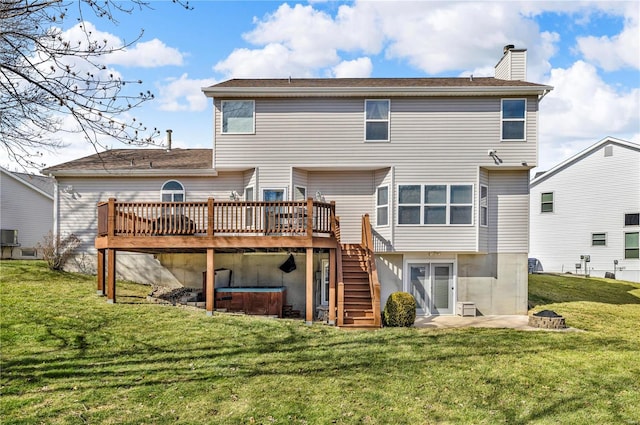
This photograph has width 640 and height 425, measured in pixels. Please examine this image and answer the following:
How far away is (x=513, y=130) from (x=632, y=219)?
1302 centimetres

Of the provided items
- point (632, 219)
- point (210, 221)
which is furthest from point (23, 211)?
point (632, 219)

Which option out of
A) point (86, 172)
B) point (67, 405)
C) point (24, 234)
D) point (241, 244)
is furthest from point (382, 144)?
point (24, 234)

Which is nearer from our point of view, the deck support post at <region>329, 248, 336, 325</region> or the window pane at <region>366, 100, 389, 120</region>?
the deck support post at <region>329, 248, 336, 325</region>

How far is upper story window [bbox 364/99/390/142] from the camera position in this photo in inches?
605

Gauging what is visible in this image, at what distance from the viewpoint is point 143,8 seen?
6.18 m

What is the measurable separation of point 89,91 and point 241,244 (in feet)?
22.4

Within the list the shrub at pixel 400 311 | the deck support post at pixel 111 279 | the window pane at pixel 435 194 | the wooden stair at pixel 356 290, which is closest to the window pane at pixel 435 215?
the window pane at pixel 435 194

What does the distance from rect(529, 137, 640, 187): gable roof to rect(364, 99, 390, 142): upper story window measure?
48.1ft

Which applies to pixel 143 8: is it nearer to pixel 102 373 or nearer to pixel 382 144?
pixel 102 373

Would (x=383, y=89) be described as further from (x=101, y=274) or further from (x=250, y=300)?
(x=101, y=274)

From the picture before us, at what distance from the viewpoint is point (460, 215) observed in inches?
591

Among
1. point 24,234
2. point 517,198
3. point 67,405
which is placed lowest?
point 67,405

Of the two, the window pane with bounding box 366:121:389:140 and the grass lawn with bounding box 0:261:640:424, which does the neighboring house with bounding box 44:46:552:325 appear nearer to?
the window pane with bounding box 366:121:389:140

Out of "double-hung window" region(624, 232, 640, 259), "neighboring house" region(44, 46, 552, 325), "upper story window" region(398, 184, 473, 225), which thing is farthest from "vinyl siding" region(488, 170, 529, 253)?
"double-hung window" region(624, 232, 640, 259)
